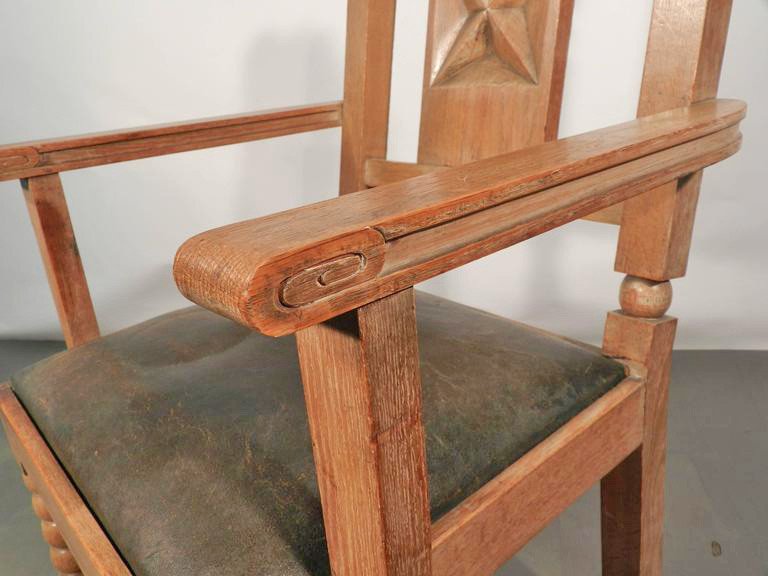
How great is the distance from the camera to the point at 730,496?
53.6 inches

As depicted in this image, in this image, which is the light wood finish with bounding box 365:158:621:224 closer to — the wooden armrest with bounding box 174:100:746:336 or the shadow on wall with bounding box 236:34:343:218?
the wooden armrest with bounding box 174:100:746:336

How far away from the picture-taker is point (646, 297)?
0.81 m

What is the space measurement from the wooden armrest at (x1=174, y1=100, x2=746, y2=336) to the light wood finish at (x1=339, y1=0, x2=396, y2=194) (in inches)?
19.3

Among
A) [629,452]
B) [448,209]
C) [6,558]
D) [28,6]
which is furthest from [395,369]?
[28,6]

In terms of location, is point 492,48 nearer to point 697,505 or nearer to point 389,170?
point 389,170

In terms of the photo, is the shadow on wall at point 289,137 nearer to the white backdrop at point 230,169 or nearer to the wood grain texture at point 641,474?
the white backdrop at point 230,169

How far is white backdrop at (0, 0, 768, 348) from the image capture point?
Result: 171 cm

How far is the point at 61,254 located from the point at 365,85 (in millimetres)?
453

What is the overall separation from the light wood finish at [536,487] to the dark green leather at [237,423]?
0.05 feet

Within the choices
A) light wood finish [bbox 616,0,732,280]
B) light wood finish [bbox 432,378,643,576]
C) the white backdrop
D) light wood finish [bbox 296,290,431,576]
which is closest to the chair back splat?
light wood finish [bbox 616,0,732,280]

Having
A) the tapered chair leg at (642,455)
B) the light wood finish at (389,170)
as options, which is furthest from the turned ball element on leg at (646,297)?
the light wood finish at (389,170)

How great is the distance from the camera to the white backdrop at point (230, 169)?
1.71 metres

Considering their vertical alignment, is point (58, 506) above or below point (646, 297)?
below

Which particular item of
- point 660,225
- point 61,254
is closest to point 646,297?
point 660,225
